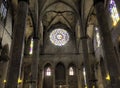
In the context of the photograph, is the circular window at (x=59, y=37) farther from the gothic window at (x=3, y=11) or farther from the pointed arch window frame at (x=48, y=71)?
the gothic window at (x=3, y=11)

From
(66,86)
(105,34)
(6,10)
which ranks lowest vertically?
(66,86)

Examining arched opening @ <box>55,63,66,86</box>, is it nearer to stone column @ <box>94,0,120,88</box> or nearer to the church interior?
the church interior

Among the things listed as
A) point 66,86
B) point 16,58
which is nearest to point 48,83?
point 66,86

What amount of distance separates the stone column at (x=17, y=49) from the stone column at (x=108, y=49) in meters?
5.45

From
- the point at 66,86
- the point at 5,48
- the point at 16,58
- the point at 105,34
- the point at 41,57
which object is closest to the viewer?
the point at 16,58

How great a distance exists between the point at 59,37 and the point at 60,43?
3.72ft

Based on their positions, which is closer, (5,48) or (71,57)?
(5,48)

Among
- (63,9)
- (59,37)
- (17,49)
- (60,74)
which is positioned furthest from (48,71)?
(17,49)

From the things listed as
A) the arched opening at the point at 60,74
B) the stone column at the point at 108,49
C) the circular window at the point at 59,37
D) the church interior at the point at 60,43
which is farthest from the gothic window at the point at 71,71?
the stone column at the point at 108,49

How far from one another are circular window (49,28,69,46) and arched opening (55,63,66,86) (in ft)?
12.9

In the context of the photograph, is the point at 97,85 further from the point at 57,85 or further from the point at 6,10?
the point at 6,10

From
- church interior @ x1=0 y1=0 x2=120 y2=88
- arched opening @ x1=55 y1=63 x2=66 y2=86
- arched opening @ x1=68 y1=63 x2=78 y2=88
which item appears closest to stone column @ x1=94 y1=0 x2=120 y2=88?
church interior @ x1=0 y1=0 x2=120 y2=88

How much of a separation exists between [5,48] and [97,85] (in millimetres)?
13454

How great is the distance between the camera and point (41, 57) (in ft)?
78.9
